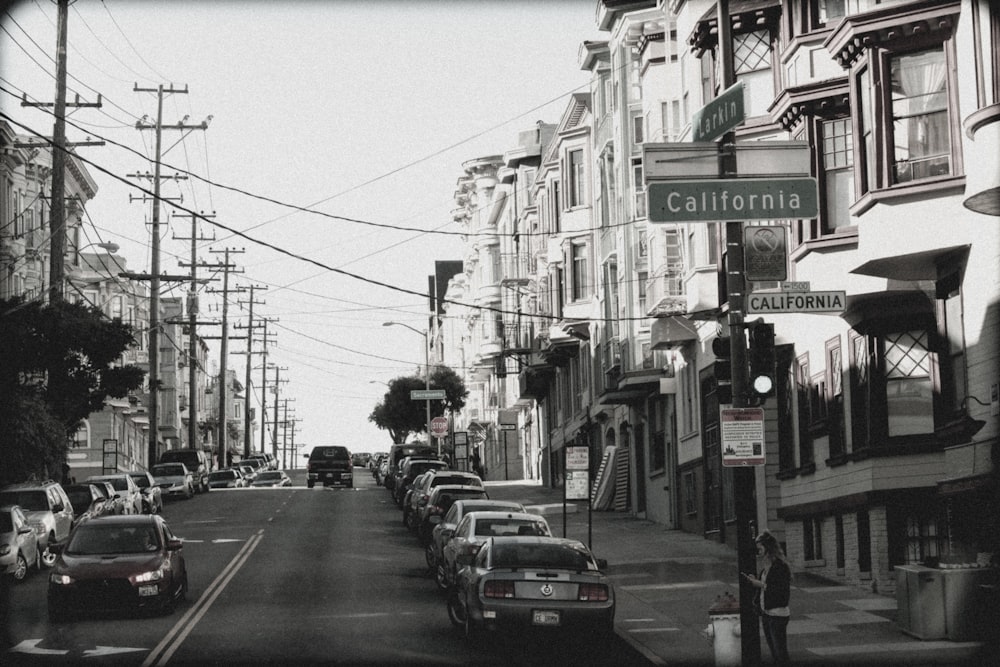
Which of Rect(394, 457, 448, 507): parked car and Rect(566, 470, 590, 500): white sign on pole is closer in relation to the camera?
Rect(566, 470, 590, 500): white sign on pole

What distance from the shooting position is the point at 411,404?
3821 inches

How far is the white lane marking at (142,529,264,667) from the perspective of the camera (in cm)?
1830

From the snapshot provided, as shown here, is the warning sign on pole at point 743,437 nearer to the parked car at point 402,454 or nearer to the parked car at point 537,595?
the parked car at point 537,595

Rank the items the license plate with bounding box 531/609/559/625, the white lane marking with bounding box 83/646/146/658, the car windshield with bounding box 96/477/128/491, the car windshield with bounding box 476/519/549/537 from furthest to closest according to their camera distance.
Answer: the car windshield with bounding box 96/477/128/491 < the car windshield with bounding box 476/519/549/537 < the white lane marking with bounding box 83/646/146/658 < the license plate with bounding box 531/609/559/625

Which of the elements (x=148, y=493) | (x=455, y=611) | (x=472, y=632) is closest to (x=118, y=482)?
(x=148, y=493)

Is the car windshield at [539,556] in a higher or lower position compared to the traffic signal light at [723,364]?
lower

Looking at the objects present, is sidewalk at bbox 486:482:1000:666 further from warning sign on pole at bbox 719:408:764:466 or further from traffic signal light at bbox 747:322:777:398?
traffic signal light at bbox 747:322:777:398

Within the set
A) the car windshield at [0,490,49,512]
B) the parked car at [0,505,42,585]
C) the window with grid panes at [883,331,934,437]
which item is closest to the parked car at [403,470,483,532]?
the car windshield at [0,490,49,512]

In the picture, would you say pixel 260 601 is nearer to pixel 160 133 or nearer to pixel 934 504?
pixel 934 504

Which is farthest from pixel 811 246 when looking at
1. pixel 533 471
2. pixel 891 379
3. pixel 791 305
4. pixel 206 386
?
→ pixel 206 386

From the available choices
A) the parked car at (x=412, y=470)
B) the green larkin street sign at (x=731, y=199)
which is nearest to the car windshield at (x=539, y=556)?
the green larkin street sign at (x=731, y=199)

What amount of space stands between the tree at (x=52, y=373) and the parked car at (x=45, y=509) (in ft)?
8.12

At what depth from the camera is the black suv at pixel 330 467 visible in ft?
230

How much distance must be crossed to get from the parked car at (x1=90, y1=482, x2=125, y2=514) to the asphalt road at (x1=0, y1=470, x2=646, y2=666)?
2115 mm
